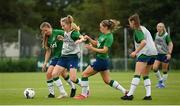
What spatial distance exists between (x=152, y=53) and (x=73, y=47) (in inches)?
85.8

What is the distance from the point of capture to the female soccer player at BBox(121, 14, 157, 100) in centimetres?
1744

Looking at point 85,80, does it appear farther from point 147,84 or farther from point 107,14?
point 107,14

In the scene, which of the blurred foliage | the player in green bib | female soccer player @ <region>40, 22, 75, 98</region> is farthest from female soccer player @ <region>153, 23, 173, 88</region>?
the blurred foliage

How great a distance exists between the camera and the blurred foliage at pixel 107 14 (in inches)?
2334

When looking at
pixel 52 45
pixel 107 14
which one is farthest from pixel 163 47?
pixel 107 14

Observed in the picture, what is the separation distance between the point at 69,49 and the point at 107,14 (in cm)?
4667

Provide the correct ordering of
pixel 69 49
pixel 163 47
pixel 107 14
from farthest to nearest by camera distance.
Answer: pixel 107 14, pixel 163 47, pixel 69 49

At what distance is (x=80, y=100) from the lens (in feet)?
57.7

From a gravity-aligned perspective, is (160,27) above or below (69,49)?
above

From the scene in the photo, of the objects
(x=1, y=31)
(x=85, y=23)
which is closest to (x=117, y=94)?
(x=85, y=23)

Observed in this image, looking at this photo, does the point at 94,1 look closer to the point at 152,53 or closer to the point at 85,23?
the point at 85,23

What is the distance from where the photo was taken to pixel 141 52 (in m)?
17.8

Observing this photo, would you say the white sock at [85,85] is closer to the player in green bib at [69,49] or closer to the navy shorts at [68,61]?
the player in green bib at [69,49]

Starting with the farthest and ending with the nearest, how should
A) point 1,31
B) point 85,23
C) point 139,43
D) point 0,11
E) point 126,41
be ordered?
point 0,11 → point 1,31 → point 85,23 → point 126,41 → point 139,43
